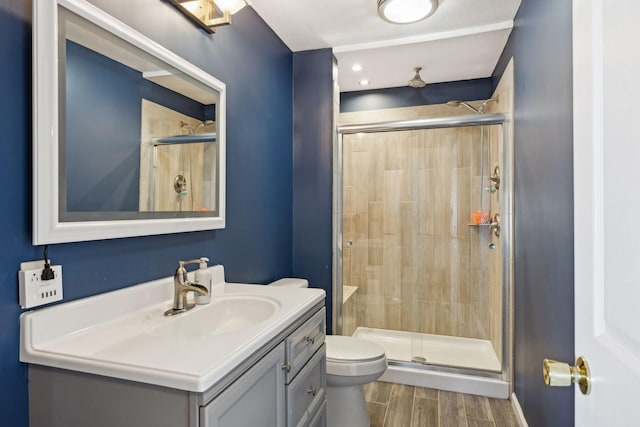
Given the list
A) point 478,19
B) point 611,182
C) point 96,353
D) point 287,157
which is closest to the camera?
point 611,182

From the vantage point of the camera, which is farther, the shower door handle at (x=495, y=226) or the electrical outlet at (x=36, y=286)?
the shower door handle at (x=495, y=226)

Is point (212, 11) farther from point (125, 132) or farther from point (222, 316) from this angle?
point (222, 316)

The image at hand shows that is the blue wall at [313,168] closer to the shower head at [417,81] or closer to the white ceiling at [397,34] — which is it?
the white ceiling at [397,34]

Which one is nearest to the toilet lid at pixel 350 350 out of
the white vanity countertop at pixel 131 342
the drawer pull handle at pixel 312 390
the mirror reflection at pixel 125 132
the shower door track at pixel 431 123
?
the drawer pull handle at pixel 312 390

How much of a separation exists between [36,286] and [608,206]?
4.24 feet

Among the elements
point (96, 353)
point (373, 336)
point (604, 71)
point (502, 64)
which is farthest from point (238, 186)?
point (502, 64)

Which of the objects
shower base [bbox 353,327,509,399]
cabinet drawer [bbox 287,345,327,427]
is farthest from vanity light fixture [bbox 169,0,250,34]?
shower base [bbox 353,327,509,399]

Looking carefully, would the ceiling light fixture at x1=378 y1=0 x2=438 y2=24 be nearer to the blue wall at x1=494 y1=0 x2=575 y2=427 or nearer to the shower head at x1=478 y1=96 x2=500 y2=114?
the blue wall at x1=494 y1=0 x2=575 y2=427

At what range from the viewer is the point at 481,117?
2.42 metres

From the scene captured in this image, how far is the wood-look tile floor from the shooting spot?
2.07 meters

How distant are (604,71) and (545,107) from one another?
1134 millimetres

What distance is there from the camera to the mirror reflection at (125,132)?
3.41 ft

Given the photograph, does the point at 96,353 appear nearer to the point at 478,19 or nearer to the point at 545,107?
the point at 545,107

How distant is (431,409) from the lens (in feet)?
7.25
